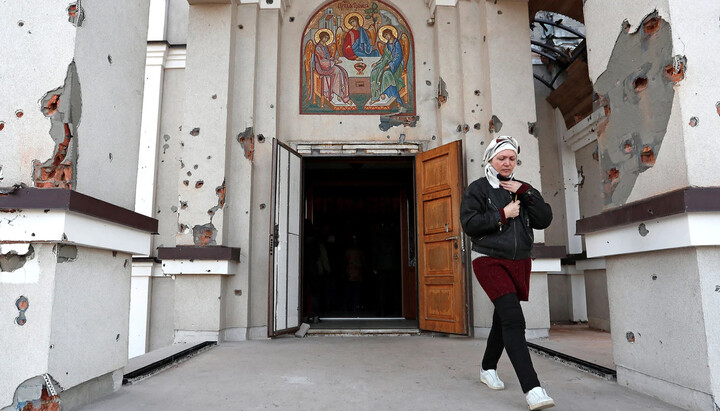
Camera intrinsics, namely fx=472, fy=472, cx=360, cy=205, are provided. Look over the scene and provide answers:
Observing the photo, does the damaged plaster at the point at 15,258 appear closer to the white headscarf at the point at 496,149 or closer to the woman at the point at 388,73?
the white headscarf at the point at 496,149

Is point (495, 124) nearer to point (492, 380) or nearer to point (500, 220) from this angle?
point (500, 220)

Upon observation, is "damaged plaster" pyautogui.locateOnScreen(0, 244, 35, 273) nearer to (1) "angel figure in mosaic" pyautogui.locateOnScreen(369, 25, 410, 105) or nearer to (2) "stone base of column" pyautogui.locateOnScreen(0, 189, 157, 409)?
(2) "stone base of column" pyautogui.locateOnScreen(0, 189, 157, 409)

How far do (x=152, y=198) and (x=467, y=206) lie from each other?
6220mm

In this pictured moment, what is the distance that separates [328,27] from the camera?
23.9ft

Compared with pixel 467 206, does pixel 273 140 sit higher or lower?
higher

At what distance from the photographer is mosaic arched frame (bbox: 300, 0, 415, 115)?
708 centimetres

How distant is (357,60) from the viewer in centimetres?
720

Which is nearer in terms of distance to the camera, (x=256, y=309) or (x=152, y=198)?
(x=256, y=309)

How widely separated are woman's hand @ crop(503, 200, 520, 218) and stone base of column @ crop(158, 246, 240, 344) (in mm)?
3938

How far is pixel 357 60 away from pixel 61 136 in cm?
507

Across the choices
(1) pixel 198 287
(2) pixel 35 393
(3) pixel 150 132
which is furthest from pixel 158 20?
(2) pixel 35 393

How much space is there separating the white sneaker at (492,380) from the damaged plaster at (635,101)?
59.7 inches

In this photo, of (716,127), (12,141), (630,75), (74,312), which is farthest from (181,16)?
(716,127)

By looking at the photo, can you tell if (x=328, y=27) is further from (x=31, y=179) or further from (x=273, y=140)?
(x=31, y=179)
